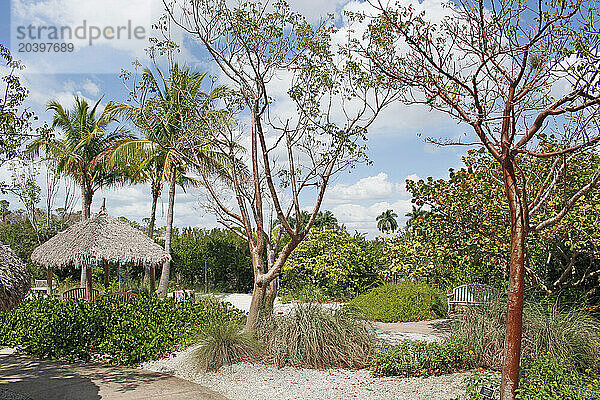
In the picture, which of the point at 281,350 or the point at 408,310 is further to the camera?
the point at 408,310

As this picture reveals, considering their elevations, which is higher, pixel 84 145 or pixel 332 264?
pixel 84 145

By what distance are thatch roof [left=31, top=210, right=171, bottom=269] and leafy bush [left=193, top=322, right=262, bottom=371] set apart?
689cm

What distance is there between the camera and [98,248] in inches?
529

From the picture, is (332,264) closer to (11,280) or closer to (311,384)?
(311,384)

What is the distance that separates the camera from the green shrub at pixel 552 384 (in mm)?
4945

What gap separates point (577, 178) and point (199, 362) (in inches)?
276

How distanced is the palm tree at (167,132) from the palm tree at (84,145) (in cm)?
136

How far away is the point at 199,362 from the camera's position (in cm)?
726

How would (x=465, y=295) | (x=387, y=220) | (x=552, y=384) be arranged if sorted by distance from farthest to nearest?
(x=387, y=220)
(x=465, y=295)
(x=552, y=384)

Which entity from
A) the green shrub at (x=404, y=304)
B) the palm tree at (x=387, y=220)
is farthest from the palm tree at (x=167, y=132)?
the palm tree at (x=387, y=220)

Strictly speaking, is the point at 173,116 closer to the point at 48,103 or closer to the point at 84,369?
the point at 84,369

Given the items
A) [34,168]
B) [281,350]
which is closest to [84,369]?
[281,350]

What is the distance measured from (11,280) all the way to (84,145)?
36.4 ft

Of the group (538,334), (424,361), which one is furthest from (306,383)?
(538,334)
